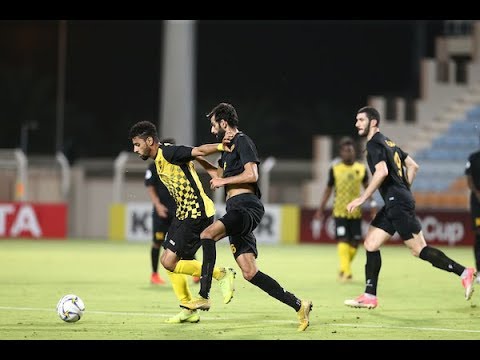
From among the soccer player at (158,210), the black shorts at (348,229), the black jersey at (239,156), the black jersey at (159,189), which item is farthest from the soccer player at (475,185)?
the black jersey at (239,156)

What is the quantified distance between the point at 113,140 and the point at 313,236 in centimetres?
2817

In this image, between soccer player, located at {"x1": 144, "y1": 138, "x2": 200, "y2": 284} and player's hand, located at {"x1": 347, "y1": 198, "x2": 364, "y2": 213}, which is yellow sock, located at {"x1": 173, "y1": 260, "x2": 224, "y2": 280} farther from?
soccer player, located at {"x1": 144, "y1": 138, "x2": 200, "y2": 284}

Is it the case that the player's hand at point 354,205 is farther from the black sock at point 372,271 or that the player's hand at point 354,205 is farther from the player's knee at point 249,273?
the player's knee at point 249,273

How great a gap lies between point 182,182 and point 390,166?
2.37 m

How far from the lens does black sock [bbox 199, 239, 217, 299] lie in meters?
9.80

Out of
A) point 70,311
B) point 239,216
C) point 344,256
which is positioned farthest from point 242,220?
point 344,256

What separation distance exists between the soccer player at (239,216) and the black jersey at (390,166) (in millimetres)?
1677

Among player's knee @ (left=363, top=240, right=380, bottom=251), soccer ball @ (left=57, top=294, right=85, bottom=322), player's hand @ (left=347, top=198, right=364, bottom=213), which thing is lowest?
soccer ball @ (left=57, top=294, right=85, bottom=322)

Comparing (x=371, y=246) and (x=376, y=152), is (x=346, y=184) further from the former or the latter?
(x=376, y=152)

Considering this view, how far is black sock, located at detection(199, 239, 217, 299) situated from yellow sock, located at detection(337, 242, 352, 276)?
575cm

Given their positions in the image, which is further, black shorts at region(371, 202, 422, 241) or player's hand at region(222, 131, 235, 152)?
black shorts at region(371, 202, 422, 241)

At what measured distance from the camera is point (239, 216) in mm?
9766

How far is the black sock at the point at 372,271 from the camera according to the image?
11.5m

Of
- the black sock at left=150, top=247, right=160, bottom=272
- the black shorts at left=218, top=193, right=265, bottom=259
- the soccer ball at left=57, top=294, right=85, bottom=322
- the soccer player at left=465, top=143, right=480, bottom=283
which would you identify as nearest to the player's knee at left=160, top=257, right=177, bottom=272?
the black shorts at left=218, top=193, right=265, bottom=259
